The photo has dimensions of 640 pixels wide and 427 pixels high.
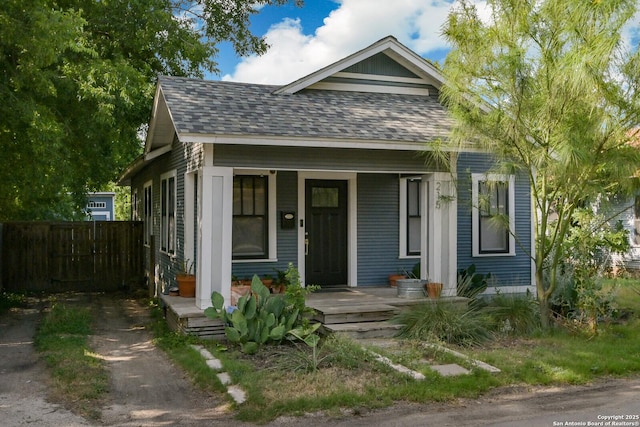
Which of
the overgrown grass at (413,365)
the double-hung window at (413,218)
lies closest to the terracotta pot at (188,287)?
the overgrown grass at (413,365)

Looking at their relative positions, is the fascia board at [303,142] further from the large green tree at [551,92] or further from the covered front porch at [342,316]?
the covered front porch at [342,316]

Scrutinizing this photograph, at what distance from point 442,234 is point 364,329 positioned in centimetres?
262

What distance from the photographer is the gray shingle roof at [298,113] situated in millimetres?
8977

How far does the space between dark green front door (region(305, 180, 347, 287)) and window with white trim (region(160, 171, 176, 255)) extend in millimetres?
2856

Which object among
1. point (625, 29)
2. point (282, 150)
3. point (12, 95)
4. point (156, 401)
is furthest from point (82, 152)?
point (625, 29)

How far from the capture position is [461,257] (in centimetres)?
1219

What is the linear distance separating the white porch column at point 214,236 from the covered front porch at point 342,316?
0.30 meters

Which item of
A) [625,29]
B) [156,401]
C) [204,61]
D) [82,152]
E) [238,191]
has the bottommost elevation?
[156,401]

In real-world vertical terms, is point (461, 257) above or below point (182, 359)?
above

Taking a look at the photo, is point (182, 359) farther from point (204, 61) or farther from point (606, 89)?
point (204, 61)

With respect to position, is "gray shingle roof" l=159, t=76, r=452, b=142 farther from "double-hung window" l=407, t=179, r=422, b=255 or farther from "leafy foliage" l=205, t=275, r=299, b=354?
"leafy foliage" l=205, t=275, r=299, b=354

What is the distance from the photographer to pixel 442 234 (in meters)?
10.2

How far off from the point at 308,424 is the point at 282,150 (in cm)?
500

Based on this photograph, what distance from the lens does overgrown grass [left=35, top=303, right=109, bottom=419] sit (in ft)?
19.7
